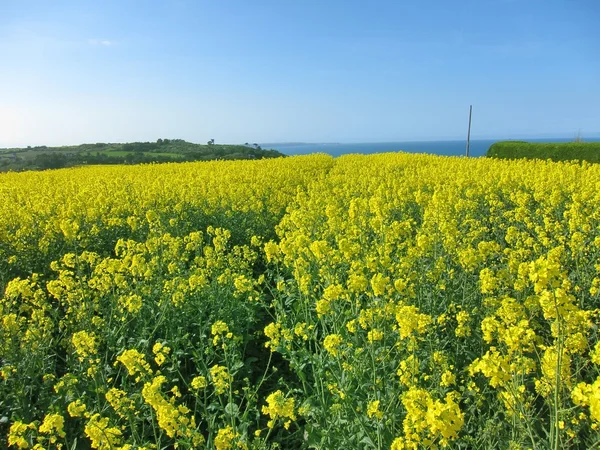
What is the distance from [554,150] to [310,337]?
73.6 feet

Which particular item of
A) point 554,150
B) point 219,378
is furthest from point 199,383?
point 554,150

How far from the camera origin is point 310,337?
125 inches

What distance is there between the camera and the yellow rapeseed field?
2.19m

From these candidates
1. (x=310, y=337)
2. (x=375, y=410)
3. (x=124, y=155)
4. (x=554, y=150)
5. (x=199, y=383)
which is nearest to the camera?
(x=375, y=410)

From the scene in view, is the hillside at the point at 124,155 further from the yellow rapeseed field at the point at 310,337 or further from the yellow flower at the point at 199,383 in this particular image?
the yellow flower at the point at 199,383

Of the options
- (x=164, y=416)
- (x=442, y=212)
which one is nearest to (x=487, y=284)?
(x=164, y=416)

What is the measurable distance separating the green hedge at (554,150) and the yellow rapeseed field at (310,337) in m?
14.9

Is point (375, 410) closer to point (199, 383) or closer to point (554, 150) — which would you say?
point (199, 383)

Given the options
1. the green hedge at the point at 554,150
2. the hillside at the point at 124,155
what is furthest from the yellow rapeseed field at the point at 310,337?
the hillside at the point at 124,155

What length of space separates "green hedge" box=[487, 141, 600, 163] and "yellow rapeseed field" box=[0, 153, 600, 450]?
14.9 m

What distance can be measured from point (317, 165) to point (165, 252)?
14385mm

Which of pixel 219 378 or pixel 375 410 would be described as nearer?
pixel 375 410

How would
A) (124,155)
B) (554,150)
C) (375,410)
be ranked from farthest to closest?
(124,155) → (554,150) → (375,410)

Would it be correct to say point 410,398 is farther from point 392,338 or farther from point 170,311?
point 170,311
